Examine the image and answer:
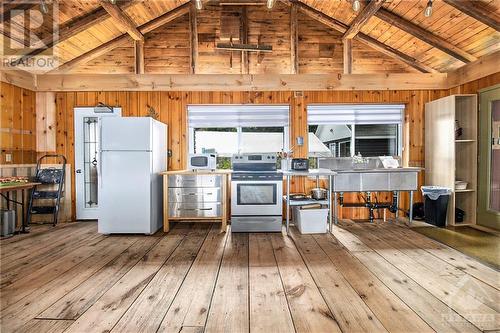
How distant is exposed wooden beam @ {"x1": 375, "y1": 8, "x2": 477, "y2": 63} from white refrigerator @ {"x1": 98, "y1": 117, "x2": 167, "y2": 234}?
3.81 meters

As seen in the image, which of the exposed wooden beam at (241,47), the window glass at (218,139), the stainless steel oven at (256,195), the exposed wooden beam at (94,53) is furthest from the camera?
the window glass at (218,139)

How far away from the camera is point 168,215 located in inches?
170

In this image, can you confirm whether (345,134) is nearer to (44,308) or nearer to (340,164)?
(340,164)

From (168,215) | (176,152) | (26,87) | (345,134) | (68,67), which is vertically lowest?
(168,215)

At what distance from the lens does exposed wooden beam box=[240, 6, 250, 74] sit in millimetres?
5160

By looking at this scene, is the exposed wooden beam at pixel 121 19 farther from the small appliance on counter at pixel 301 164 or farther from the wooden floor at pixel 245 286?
the small appliance on counter at pixel 301 164

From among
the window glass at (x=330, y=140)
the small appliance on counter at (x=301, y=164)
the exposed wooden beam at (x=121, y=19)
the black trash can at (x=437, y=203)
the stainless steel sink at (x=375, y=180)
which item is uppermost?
the exposed wooden beam at (x=121, y=19)

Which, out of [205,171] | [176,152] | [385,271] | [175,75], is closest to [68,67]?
[175,75]

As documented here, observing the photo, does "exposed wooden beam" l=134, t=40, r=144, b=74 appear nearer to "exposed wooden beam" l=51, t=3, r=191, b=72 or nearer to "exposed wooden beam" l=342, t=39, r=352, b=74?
"exposed wooden beam" l=51, t=3, r=191, b=72

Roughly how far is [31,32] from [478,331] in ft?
19.6

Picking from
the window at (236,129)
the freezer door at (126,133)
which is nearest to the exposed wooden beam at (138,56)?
the window at (236,129)

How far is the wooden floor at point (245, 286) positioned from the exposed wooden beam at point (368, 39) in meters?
3.09

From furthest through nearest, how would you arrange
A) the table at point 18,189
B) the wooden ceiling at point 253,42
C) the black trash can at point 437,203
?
the wooden ceiling at point 253,42
the black trash can at point 437,203
the table at point 18,189

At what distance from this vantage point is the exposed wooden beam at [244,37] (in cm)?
516
